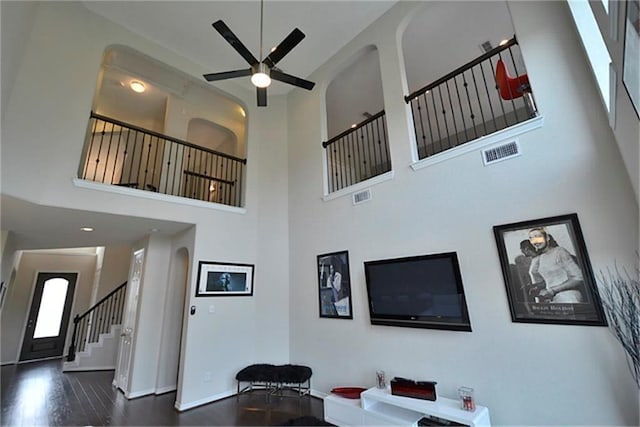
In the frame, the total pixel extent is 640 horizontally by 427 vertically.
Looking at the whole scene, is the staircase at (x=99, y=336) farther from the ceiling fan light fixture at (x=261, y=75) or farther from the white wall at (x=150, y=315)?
the ceiling fan light fixture at (x=261, y=75)

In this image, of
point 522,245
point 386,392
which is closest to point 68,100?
point 386,392

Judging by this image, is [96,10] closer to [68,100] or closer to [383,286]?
[68,100]

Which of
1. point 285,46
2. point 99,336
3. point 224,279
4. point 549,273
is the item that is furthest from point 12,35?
point 99,336

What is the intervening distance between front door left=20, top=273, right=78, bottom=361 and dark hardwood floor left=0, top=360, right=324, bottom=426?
289 cm

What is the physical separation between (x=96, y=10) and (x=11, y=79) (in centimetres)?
194

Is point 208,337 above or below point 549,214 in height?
below

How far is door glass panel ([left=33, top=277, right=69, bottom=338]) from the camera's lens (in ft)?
25.7

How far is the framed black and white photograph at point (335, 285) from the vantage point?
4250mm

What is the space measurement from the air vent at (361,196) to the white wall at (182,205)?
1739mm

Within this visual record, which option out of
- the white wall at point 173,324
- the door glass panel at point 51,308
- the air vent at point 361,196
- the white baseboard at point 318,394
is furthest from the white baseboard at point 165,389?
the door glass panel at point 51,308

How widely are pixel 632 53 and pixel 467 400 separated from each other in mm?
2862

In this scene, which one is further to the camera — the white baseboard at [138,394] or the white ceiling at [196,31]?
the white baseboard at [138,394]

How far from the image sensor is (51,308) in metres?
8.06

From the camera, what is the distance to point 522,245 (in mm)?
2746
